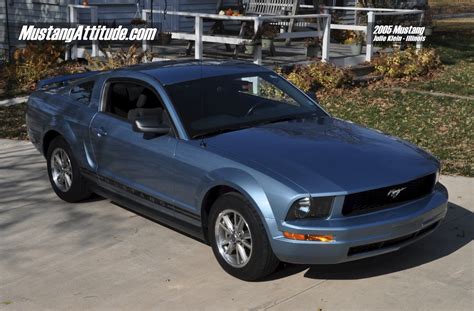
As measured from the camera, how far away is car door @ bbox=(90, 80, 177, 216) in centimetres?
571

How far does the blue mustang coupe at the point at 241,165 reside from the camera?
480 centimetres

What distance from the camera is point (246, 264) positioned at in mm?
5082

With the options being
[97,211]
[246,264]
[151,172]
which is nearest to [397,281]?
[246,264]

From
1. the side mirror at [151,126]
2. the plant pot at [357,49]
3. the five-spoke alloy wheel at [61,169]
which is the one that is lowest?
the five-spoke alloy wheel at [61,169]

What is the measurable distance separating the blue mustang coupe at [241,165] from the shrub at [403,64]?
27.9 ft

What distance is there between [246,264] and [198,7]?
1418 cm

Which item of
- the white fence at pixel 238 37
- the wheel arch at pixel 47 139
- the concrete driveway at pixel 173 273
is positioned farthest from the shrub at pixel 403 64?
the wheel arch at pixel 47 139

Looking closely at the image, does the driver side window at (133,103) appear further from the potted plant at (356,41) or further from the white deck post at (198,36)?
the potted plant at (356,41)

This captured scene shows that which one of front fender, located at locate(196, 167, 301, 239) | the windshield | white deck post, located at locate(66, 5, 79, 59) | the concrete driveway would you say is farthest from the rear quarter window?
white deck post, located at locate(66, 5, 79, 59)

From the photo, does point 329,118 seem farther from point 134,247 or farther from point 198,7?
point 198,7

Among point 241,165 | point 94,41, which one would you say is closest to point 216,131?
point 241,165

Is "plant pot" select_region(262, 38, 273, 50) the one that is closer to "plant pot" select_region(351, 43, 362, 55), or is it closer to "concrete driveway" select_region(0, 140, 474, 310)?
"plant pot" select_region(351, 43, 362, 55)

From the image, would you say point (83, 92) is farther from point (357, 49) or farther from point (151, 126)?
point (357, 49)

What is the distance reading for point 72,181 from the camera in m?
6.94
